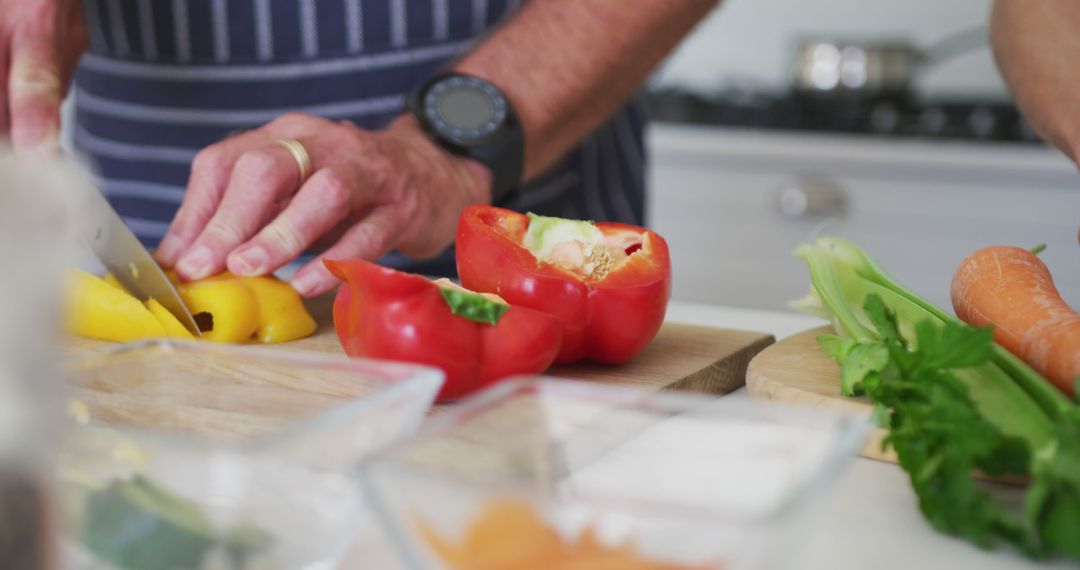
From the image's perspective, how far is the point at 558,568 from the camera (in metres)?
0.54

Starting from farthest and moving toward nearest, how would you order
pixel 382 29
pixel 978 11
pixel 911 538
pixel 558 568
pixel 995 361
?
1. pixel 978 11
2. pixel 382 29
3. pixel 995 361
4. pixel 911 538
5. pixel 558 568

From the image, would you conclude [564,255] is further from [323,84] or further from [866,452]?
[323,84]

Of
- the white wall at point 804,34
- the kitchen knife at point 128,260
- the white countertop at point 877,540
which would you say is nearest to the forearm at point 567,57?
the kitchen knife at point 128,260

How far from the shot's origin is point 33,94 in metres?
1.34

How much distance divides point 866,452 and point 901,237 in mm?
1978

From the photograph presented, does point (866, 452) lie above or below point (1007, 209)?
above

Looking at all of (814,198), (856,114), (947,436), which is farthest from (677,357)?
(856,114)

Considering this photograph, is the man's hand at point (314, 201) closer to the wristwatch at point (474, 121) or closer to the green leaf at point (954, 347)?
the wristwatch at point (474, 121)

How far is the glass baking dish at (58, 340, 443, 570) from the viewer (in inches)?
22.6

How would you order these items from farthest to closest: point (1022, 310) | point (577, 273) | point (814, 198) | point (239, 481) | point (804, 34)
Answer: point (804, 34), point (814, 198), point (577, 273), point (1022, 310), point (239, 481)

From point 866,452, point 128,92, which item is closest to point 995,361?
point 866,452

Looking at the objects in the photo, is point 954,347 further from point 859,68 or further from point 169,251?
point 859,68

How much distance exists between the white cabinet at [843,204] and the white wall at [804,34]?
542mm

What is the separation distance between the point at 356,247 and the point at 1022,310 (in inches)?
26.6
